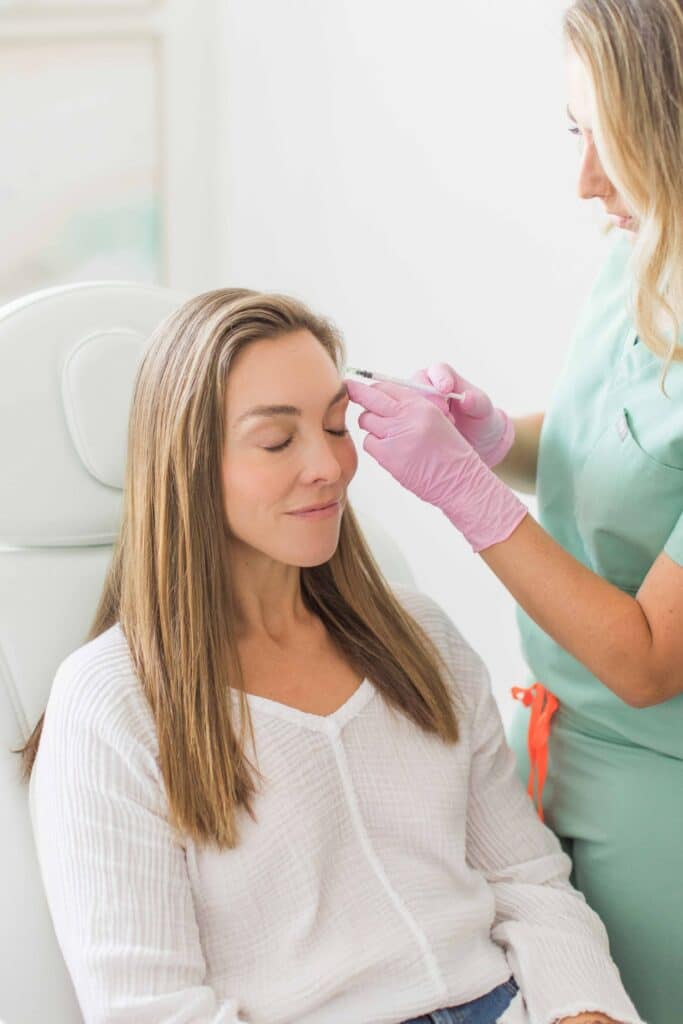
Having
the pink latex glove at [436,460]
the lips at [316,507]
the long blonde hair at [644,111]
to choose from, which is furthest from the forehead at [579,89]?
the lips at [316,507]

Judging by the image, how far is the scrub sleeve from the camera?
1451mm

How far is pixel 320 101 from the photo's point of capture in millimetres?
2582

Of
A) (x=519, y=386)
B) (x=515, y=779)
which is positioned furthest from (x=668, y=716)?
(x=519, y=386)

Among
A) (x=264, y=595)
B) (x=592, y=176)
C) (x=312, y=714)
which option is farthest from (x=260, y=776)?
(x=592, y=176)

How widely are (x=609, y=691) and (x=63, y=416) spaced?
2.32 feet

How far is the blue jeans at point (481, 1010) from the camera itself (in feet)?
4.29

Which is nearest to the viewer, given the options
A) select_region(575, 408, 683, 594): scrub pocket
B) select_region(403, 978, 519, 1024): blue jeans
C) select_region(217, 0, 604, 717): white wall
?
select_region(403, 978, 519, 1024): blue jeans

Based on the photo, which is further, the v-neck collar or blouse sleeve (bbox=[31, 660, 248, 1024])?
the v-neck collar

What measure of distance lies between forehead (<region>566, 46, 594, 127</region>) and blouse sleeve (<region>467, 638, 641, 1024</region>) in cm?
62

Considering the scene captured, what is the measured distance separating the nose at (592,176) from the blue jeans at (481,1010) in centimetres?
85

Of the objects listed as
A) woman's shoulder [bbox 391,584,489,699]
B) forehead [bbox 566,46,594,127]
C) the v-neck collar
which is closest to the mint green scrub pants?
woman's shoulder [bbox 391,584,489,699]

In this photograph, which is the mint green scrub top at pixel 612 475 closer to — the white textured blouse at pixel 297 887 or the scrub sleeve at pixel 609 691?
the scrub sleeve at pixel 609 691

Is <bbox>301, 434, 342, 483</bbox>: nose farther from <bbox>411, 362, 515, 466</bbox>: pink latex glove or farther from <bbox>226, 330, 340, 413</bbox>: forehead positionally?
<bbox>411, 362, 515, 466</bbox>: pink latex glove

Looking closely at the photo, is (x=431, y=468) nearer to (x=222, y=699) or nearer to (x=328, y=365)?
(x=328, y=365)
